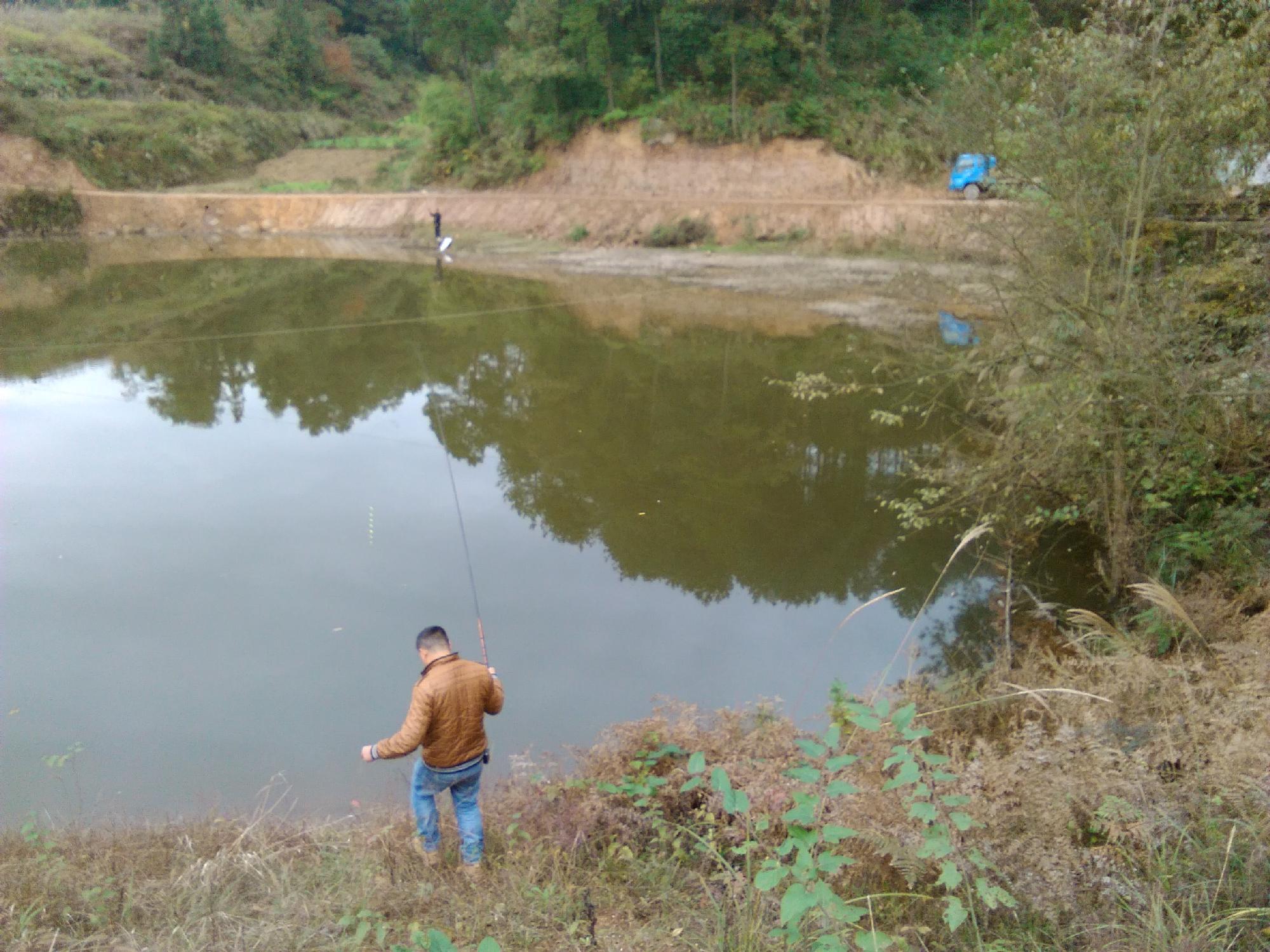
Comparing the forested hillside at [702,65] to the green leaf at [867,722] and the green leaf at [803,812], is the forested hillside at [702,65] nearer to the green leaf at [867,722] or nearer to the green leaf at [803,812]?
the green leaf at [867,722]

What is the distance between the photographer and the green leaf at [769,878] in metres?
3.17

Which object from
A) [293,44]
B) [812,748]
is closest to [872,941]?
[812,748]

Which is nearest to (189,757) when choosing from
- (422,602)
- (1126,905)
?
(422,602)

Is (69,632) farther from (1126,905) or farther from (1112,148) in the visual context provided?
(1112,148)

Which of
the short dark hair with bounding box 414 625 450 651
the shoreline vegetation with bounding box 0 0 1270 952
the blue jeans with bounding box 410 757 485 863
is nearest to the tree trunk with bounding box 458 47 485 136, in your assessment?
the shoreline vegetation with bounding box 0 0 1270 952

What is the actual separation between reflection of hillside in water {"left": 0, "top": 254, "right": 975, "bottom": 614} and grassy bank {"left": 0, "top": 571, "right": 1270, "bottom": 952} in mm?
3581

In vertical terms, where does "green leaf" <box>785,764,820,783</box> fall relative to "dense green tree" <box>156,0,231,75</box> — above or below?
below

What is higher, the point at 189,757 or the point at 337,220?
the point at 337,220

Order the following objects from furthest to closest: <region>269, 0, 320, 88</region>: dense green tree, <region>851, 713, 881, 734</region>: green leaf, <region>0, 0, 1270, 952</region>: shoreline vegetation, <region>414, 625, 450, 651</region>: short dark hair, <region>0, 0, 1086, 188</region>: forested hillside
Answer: <region>269, 0, 320, 88</region>: dense green tree → <region>0, 0, 1086, 188</region>: forested hillside → <region>414, 625, 450, 651</region>: short dark hair → <region>0, 0, 1270, 952</region>: shoreline vegetation → <region>851, 713, 881, 734</region>: green leaf

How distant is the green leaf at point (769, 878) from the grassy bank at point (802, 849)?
10 mm

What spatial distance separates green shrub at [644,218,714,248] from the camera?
31.8 metres

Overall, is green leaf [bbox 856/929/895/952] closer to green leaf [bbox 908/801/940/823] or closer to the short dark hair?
green leaf [bbox 908/801/940/823]

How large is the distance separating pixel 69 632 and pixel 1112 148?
32.5 ft

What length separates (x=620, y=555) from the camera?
10023mm
